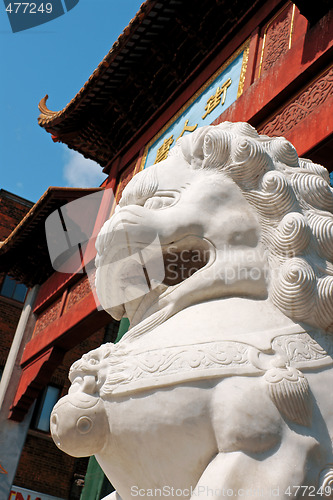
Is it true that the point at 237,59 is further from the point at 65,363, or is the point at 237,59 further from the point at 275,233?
the point at 65,363

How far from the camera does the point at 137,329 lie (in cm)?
150

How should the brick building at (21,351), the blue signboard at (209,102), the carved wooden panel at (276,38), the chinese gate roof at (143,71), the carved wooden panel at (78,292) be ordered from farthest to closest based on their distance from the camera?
the brick building at (21,351), the carved wooden panel at (78,292), the chinese gate roof at (143,71), the blue signboard at (209,102), the carved wooden panel at (276,38)

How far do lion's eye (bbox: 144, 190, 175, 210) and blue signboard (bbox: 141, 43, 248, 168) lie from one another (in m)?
3.47

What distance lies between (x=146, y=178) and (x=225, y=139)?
25 cm

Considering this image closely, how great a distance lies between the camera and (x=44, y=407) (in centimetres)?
1125

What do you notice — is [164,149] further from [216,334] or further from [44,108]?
[216,334]

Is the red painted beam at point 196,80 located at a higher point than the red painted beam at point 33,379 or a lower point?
higher

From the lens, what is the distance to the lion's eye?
1.63m

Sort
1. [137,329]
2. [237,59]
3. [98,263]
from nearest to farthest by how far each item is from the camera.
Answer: [137,329] < [98,263] < [237,59]

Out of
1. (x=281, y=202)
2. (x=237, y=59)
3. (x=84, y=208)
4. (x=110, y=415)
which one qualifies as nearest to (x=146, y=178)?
(x=281, y=202)

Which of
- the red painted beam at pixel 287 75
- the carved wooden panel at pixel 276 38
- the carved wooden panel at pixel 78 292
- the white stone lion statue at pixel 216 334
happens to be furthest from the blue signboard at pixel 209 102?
the white stone lion statue at pixel 216 334

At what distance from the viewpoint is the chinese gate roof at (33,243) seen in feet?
24.0

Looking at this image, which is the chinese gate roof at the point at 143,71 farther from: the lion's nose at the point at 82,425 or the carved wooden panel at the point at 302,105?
the lion's nose at the point at 82,425

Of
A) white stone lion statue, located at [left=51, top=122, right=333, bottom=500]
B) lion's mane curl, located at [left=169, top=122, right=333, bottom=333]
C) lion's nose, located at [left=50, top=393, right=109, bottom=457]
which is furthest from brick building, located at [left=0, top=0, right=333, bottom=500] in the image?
lion's nose, located at [left=50, top=393, right=109, bottom=457]
